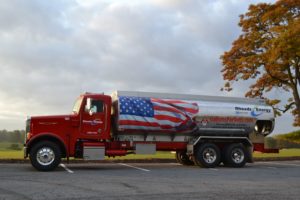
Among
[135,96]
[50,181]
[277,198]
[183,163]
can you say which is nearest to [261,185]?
[277,198]

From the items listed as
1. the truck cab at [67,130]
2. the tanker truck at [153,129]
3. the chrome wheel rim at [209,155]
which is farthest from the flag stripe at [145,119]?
the chrome wheel rim at [209,155]

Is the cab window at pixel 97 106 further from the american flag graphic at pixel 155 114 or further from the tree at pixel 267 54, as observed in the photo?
the tree at pixel 267 54

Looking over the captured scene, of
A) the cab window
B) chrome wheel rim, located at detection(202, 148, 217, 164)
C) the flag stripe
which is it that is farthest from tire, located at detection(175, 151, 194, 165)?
the cab window

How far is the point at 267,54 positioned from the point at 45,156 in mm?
16496

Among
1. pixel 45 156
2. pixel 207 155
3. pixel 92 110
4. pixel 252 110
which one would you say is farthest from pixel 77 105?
pixel 252 110

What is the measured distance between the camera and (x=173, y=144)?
19.1 m

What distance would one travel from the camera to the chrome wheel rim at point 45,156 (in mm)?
16156

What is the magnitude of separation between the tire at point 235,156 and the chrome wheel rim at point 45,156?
738 cm

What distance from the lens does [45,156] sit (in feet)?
53.2

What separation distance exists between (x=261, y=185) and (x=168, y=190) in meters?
2.95

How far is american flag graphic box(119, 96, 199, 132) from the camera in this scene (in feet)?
58.9

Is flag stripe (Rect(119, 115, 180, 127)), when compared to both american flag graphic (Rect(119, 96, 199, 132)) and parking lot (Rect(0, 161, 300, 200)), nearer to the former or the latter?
american flag graphic (Rect(119, 96, 199, 132))

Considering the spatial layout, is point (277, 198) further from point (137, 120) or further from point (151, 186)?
point (137, 120)

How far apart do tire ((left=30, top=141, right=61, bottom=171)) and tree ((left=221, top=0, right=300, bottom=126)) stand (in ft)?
50.5
